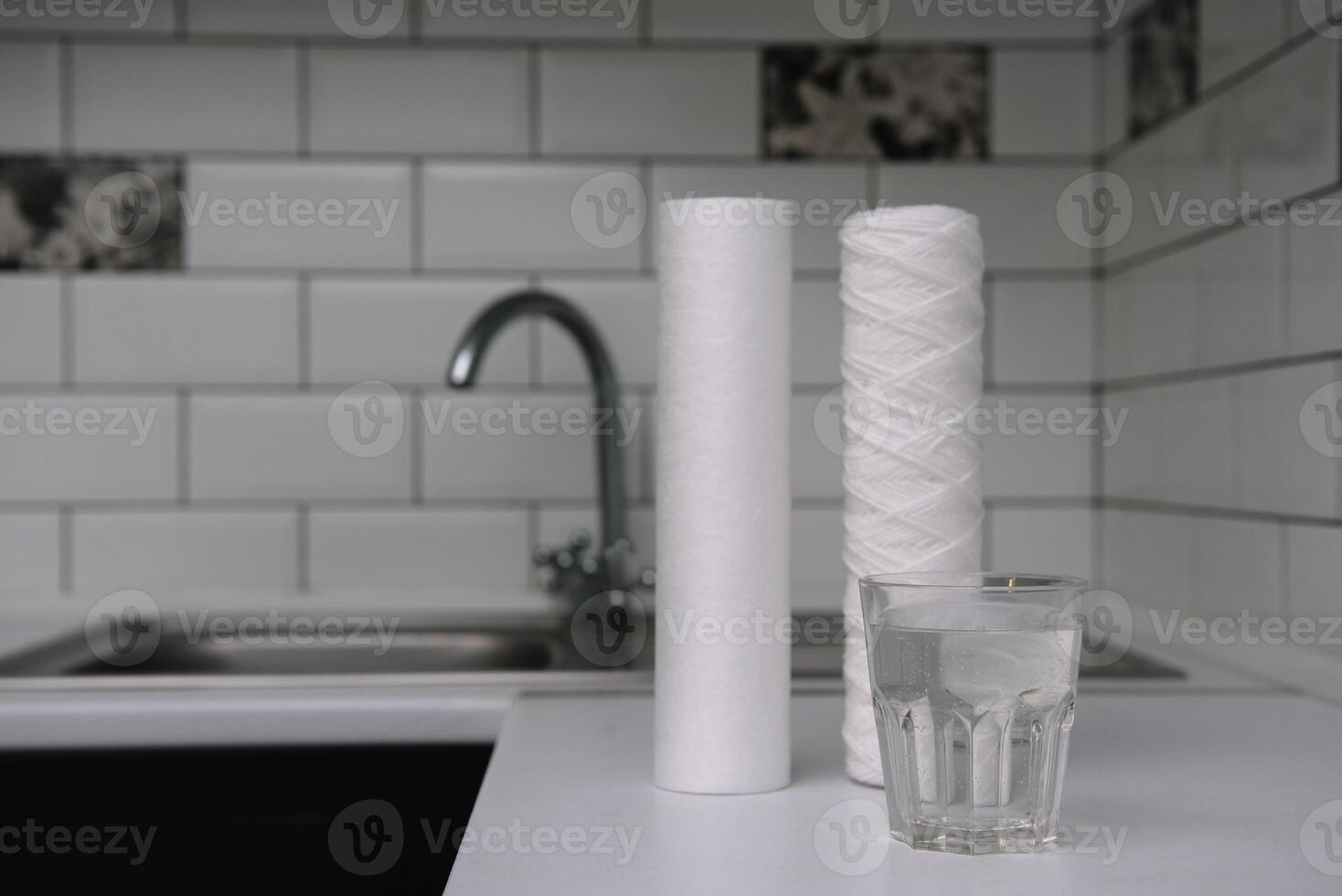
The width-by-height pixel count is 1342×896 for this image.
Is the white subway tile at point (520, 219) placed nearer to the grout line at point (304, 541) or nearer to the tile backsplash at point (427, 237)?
the tile backsplash at point (427, 237)

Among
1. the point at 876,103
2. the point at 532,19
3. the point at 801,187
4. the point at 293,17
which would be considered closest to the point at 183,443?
the point at 293,17

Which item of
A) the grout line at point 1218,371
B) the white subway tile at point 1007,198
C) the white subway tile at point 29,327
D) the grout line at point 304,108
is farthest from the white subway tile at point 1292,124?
the white subway tile at point 29,327

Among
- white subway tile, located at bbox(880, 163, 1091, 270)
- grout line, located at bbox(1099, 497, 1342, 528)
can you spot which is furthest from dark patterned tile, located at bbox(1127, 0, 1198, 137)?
grout line, located at bbox(1099, 497, 1342, 528)

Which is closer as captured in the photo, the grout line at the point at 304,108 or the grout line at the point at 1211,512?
the grout line at the point at 1211,512

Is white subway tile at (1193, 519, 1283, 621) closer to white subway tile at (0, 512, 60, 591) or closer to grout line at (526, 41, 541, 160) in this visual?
grout line at (526, 41, 541, 160)

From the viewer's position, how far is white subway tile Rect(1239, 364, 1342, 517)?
864mm

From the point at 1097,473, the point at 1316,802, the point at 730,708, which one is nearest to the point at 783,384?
the point at 730,708

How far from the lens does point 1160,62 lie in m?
1.16

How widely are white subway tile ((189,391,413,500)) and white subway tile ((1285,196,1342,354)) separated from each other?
2.68 feet

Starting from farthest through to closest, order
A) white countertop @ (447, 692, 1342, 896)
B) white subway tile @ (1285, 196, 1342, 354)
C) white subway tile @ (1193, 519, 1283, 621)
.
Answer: white subway tile @ (1193, 519, 1283, 621), white subway tile @ (1285, 196, 1342, 354), white countertop @ (447, 692, 1342, 896)

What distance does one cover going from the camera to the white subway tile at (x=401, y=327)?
4.26ft

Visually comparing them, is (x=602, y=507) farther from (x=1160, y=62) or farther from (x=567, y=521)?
(x=1160, y=62)

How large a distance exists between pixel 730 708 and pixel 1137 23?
0.93 metres

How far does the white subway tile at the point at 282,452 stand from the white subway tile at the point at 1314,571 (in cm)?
82
